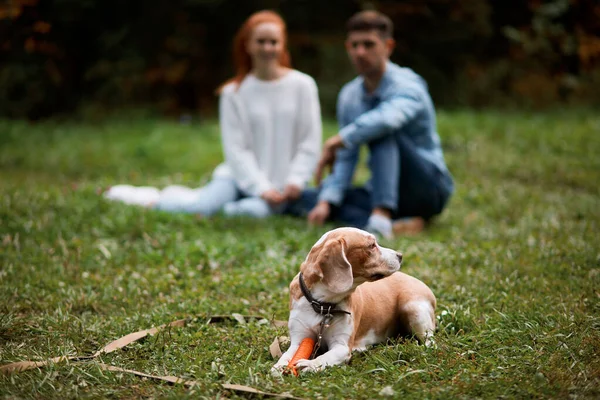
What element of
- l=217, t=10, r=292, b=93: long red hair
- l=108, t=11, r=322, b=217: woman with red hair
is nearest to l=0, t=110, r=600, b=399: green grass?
l=108, t=11, r=322, b=217: woman with red hair

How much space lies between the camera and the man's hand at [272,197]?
646cm

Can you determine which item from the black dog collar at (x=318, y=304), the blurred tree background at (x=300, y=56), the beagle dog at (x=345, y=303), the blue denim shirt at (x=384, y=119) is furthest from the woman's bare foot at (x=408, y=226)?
the blurred tree background at (x=300, y=56)

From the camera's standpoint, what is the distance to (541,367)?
3.02m

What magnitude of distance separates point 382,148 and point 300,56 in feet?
28.1

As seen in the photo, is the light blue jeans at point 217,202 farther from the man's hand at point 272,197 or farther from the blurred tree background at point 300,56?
the blurred tree background at point 300,56

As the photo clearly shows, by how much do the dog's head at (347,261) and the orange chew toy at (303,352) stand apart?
0.29 m

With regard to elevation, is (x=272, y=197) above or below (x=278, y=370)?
below

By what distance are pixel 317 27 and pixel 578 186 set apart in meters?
7.68

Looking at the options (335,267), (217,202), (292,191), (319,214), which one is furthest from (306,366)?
(217,202)

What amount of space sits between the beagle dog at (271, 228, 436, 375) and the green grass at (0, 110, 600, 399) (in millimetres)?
98

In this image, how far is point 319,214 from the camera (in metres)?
6.13

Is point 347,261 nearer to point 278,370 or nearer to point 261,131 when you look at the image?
point 278,370

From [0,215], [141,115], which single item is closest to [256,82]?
[0,215]

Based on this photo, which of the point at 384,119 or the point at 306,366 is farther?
the point at 384,119
